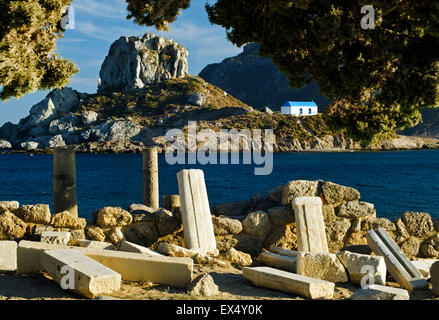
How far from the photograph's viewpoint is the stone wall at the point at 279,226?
8.90 meters

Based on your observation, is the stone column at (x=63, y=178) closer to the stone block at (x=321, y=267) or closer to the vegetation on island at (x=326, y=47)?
the vegetation on island at (x=326, y=47)

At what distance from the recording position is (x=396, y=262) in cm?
747

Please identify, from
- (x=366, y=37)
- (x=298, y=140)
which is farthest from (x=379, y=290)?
(x=298, y=140)

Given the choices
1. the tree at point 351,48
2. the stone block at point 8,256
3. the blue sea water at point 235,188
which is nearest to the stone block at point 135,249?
the stone block at point 8,256

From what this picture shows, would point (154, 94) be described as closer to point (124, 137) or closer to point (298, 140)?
point (124, 137)

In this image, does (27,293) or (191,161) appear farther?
(191,161)

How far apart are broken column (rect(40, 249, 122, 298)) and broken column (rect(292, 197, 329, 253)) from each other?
408 centimetres

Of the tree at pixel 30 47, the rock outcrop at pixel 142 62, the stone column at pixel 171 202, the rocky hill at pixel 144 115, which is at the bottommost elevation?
the stone column at pixel 171 202

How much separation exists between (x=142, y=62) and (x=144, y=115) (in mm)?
20366

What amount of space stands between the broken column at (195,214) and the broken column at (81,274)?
271 centimetres

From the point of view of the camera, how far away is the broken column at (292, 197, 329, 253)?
836 cm

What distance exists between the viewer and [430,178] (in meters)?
55.8

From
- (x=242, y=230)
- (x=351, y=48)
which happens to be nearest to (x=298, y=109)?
(x=242, y=230)
